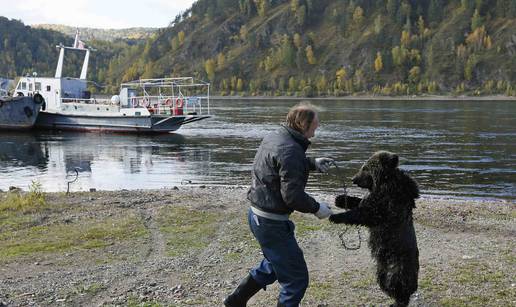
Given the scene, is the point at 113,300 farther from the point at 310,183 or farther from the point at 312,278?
the point at 310,183

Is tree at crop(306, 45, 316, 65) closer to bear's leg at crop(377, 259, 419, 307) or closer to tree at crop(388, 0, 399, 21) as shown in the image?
tree at crop(388, 0, 399, 21)

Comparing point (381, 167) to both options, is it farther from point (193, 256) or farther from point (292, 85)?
point (292, 85)

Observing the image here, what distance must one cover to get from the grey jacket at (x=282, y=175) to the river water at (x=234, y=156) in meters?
14.5

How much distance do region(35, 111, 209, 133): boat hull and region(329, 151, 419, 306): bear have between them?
40807mm

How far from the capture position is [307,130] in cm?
503

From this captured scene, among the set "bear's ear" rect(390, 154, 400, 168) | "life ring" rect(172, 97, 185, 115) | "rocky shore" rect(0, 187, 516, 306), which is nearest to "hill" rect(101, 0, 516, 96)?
"life ring" rect(172, 97, 185, 115)

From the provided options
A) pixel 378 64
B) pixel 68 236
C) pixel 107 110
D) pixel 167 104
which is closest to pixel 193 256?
pixel 68 236

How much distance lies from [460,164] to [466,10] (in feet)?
533

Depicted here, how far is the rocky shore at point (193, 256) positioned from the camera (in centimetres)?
686

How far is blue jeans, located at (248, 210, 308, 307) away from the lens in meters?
5.07

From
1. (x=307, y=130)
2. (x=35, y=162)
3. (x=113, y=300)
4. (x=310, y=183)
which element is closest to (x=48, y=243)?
(x=113, y=300)

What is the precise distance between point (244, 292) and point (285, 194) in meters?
1.46

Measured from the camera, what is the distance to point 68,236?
10.2m

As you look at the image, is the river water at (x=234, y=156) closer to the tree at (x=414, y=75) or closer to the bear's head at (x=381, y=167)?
the bear's head at (x=381, y=167)
